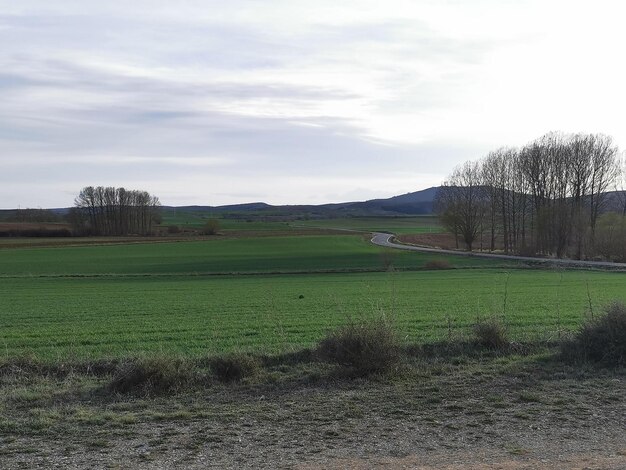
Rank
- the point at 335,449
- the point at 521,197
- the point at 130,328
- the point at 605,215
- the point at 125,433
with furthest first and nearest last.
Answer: the point at 521,197 → the point at 605,215 → the point at 130,328 → the point at 125,433 → the point at 335,449

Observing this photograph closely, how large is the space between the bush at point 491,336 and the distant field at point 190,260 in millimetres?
38178

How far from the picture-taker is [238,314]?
2244 cm

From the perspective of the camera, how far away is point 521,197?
3755 inches

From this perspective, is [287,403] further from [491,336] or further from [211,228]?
[211,228]

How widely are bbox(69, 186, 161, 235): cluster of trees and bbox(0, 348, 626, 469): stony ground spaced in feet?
446

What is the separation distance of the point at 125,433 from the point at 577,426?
5.49m

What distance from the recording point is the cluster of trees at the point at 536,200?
82.8 m

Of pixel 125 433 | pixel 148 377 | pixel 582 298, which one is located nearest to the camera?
pixel 125 433

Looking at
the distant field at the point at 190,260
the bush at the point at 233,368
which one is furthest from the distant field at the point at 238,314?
the distant field at the point at 190,260

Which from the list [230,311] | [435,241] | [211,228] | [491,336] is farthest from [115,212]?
[491,336]

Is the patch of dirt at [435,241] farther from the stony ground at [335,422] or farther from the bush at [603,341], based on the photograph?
the stony ground at [335,422]

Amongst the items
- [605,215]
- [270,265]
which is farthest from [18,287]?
[605,215]

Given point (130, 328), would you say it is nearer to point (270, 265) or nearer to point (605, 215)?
point (270, 265)

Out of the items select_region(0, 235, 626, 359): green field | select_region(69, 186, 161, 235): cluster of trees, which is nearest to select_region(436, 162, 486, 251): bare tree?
select_region(0, 235, 626, 359): green field
